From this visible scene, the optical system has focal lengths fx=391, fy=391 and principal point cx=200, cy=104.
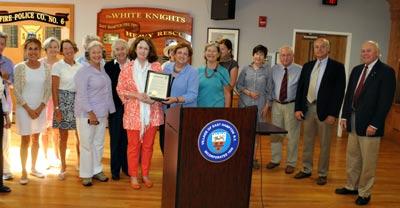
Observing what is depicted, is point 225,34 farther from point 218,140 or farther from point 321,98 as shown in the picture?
point 218,140

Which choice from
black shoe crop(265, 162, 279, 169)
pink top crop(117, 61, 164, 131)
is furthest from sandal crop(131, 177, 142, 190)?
black shoe crop(265, 162, 279, 169)

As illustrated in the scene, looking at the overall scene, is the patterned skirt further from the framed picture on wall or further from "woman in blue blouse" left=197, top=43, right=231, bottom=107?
the framed picture on wall

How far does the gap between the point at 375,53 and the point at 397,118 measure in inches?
146

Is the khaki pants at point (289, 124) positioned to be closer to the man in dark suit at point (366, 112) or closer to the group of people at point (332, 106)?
the group of people at point (332, 106)

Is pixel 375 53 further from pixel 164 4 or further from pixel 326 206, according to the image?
pixel 164 4

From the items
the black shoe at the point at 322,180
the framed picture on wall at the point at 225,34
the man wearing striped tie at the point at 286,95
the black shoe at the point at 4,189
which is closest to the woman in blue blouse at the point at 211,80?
the man wearing striped tie at the point at 286,95

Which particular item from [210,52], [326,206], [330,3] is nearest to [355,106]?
[326,206]

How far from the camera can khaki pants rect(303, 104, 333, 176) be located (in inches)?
164

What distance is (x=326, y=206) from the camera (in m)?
3.61

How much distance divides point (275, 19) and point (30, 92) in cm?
465

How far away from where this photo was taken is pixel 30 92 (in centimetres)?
370

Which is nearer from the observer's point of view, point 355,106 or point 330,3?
point 355,106

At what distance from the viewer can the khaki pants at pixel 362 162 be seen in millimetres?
3580

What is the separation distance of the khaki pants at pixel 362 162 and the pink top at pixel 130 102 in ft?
6.19
